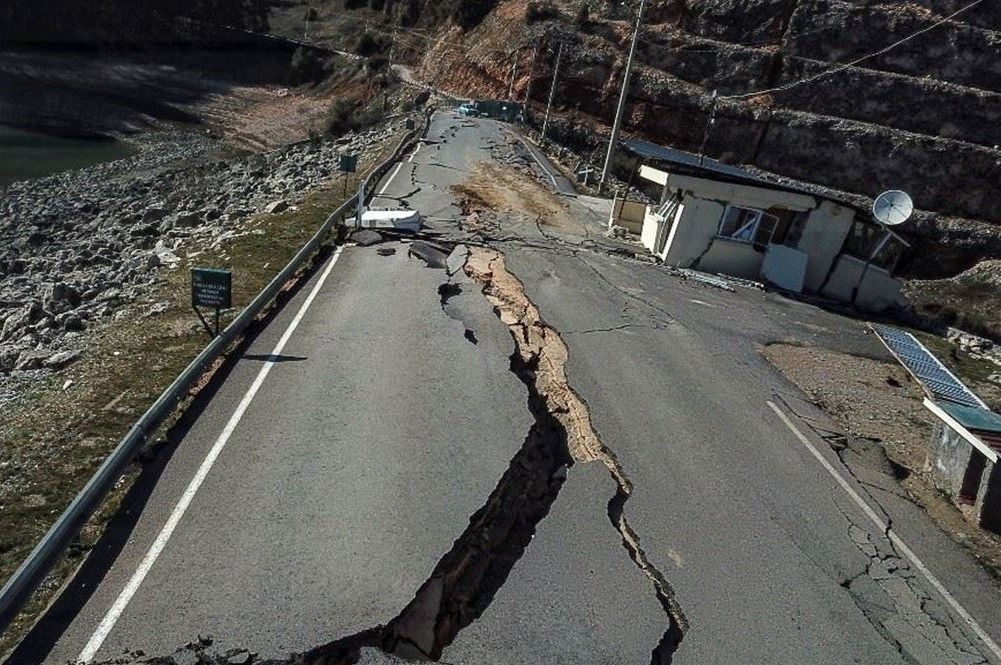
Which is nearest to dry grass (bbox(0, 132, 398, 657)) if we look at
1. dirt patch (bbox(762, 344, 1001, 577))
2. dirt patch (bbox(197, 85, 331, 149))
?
dirt patch (bbox(762, 344, 1001, 577))

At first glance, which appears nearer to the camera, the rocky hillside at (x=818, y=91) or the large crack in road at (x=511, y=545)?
the large crack in road at (x=511, y=545)

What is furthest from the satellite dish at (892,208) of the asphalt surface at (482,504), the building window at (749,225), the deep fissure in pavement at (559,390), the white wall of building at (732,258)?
the deep fissure in pavement at (559,390)

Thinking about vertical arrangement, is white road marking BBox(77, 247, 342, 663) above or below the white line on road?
above

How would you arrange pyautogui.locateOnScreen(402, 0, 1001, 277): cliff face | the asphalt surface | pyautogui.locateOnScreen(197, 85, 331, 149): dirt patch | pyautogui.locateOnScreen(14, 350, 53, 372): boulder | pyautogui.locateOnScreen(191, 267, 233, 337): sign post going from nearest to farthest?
the asphalt surface
pyautogui.locateOnScreen(191, 267, 233, 337): sign post
pyautogui.locateOnScreen(14, 350, 53, 372): boulder
pyautogui.locateOnScreen(402, 0, 1001, 277): cliff face
pyautogui.locateOnScreen(197, 85, 331, 149): dirt patch

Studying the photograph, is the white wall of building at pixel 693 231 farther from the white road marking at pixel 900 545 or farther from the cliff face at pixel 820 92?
the cliff face at pixel 820 92

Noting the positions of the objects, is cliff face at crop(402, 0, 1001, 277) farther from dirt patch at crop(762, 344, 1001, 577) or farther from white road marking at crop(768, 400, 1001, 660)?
white road marking at crop(768, 400, 1001, 660)

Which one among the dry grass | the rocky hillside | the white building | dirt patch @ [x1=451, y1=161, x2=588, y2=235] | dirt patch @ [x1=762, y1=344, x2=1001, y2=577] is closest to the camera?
the dry grass

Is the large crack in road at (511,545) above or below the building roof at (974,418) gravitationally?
below

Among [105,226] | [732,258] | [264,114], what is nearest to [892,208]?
[732,258]
